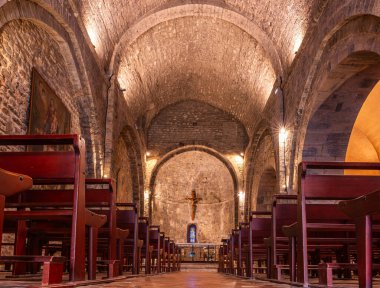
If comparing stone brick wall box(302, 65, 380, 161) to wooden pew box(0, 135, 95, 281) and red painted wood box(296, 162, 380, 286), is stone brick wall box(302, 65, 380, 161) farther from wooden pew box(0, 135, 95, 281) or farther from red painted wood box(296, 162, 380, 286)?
wooden pew box(0, 135, 95, 281)

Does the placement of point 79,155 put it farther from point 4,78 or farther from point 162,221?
point 162,221

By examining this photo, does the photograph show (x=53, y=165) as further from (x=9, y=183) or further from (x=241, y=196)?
(x=241, y=196)

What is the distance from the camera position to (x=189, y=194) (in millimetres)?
23516

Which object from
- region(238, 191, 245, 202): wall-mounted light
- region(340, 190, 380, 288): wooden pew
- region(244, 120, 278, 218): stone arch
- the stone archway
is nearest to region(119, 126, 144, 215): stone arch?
the stone archway

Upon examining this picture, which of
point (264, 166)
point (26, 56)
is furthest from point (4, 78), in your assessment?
point (264, 166)

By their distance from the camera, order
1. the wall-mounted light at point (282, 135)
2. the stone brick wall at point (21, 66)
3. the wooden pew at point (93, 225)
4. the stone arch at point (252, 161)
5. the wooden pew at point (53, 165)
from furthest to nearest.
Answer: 1. the stone arch at point (252, 161)
2. the wall-mounted light at point (282, 135)
3. the stone brick wall at point (21, 66)
4. the wooden pew at point (93, 225)
5. the wooden pew at point (53, 165)

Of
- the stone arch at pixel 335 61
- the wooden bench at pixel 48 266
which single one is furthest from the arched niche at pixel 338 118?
the wooden bench at pixel 48 266

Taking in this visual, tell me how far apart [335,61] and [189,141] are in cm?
1296

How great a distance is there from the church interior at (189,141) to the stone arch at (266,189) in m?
0.08

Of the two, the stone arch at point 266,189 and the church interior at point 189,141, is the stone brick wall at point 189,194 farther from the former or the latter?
the stone arch at point 266,189

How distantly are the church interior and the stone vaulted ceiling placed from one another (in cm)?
6

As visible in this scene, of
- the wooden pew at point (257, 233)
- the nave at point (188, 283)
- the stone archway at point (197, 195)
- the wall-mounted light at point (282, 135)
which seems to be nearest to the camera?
the nave at point (188, 283)

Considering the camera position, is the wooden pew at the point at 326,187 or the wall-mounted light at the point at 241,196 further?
the wall-mounted light at the point at 241,196

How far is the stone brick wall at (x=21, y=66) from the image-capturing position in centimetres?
762
